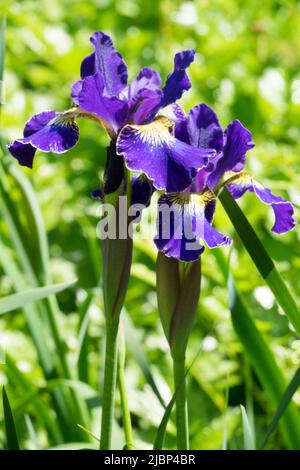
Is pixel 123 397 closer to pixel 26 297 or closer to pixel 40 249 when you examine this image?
pixel 26 297

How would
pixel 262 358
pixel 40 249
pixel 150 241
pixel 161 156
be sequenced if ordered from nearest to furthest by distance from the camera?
pixel 161 156, pixel 262 358, pixel 40 249, pixel 150 241

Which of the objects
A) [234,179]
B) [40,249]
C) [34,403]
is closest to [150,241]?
[40,249]

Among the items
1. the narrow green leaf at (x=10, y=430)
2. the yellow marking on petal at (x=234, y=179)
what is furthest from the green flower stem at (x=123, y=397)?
the yellow marking on petal at (x=234, y=179)

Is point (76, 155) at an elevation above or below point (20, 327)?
above

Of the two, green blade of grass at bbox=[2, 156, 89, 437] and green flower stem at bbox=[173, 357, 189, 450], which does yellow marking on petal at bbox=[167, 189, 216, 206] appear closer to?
green flower stem at bbox=[173, 357, 189, 450]

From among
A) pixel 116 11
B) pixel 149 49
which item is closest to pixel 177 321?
pixel 149 49

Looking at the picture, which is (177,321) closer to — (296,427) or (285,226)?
(285,226)
